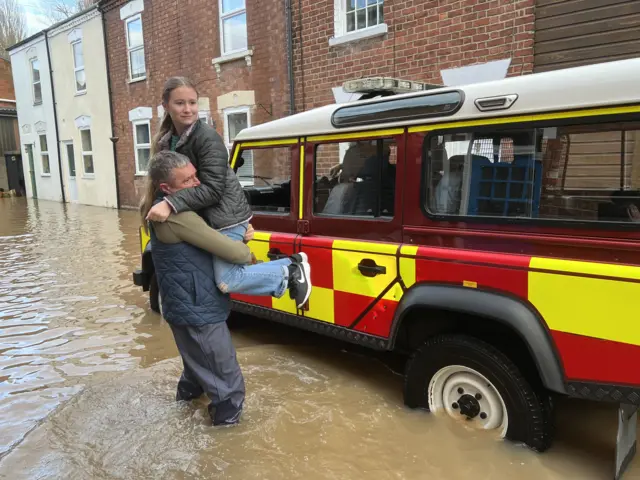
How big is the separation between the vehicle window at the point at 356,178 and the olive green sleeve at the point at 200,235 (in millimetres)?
914

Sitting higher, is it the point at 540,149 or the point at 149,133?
the point at 149,133

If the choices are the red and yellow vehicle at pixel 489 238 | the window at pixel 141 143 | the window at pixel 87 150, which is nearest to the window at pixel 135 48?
the window at pixel 141 143

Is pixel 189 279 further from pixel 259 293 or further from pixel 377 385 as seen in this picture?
pixel 377 385

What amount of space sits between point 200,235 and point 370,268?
1052 mm

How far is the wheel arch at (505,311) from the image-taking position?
2.37m

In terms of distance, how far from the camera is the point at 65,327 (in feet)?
16.6

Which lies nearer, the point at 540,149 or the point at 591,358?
the point at 591,358

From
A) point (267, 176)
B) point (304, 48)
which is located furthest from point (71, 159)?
point (267, 176)

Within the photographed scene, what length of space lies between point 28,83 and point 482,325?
2246cm

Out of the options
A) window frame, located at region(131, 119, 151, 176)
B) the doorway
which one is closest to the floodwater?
→ window frame, located at region(131, 119, 151, 176)

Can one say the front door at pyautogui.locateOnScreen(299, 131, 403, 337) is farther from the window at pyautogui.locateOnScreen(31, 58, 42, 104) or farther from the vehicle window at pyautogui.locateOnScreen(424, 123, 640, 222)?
the window at pyautogui.locateOnScreen(31, 58, 42, 104)

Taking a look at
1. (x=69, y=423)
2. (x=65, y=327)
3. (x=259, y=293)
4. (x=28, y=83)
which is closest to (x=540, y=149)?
(x=259, y=293)

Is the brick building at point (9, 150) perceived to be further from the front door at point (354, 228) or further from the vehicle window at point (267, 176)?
the front door at point (354, 228)

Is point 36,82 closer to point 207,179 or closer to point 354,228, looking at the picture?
point 207,179
